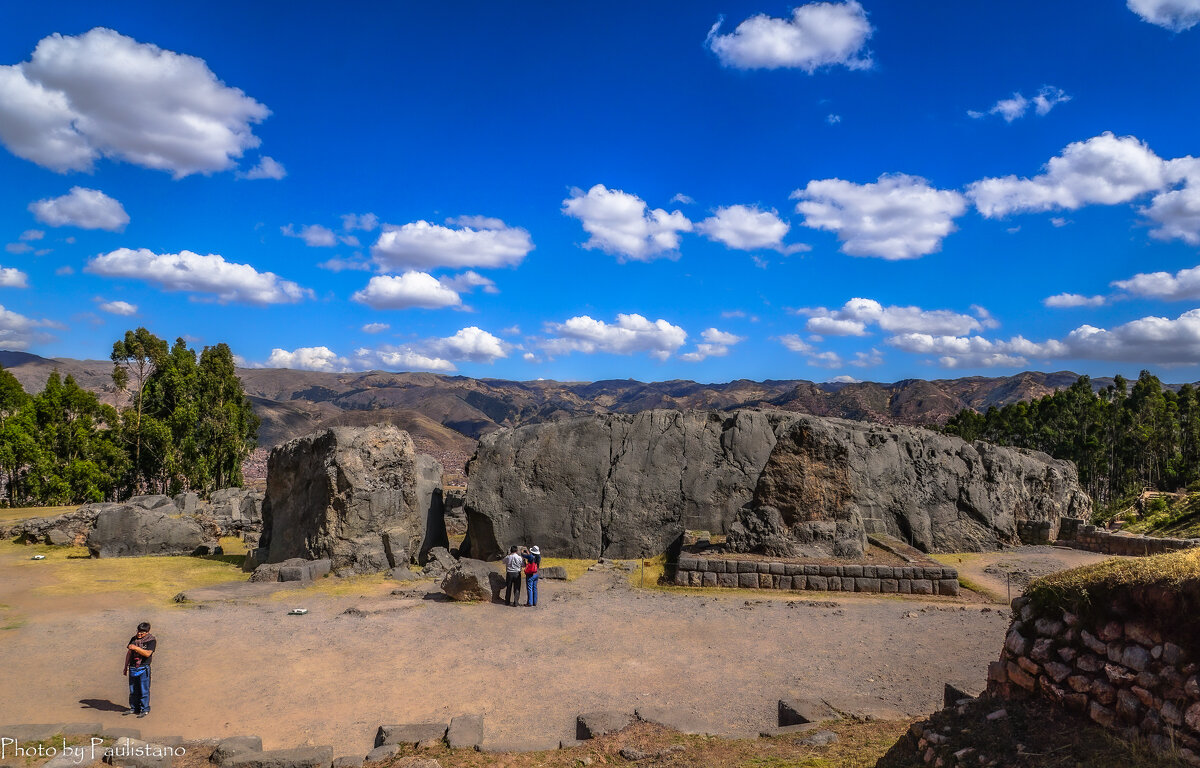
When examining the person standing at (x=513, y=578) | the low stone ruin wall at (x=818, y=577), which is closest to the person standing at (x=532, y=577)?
the person standing at (x=513, y=578)

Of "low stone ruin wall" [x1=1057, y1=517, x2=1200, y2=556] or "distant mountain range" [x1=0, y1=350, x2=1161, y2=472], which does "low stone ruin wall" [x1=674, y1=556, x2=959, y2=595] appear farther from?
"distant mountain range" [x1=0, y1=350, x2=1161, y2=472]

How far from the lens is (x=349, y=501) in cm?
1952

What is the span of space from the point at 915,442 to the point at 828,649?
16.0m

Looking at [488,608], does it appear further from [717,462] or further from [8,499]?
[8,499]

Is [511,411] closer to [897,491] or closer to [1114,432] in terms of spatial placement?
[1114,432]

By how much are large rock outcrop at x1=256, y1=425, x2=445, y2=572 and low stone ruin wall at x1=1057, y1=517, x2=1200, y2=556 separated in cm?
2355

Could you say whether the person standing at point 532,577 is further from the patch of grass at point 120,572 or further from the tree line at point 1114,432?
the tree line at point 1114,432

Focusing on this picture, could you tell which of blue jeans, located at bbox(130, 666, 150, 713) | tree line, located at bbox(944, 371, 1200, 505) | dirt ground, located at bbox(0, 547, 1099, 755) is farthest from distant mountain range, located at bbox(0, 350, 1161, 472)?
blue jeans, located at bbox(130, 666, 150, 713)

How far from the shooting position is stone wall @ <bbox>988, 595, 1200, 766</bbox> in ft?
18.0

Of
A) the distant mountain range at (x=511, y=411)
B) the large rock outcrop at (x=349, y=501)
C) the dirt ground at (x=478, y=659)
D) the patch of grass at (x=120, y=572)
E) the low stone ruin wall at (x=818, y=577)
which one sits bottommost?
the patch of grass at (x=120, y=572)

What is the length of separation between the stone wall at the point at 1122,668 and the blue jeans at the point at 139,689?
1117 centimetres

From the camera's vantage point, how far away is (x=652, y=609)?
15.6 m

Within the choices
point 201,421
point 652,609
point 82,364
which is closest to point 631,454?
point 652,609

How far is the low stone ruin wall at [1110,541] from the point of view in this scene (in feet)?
69.8
